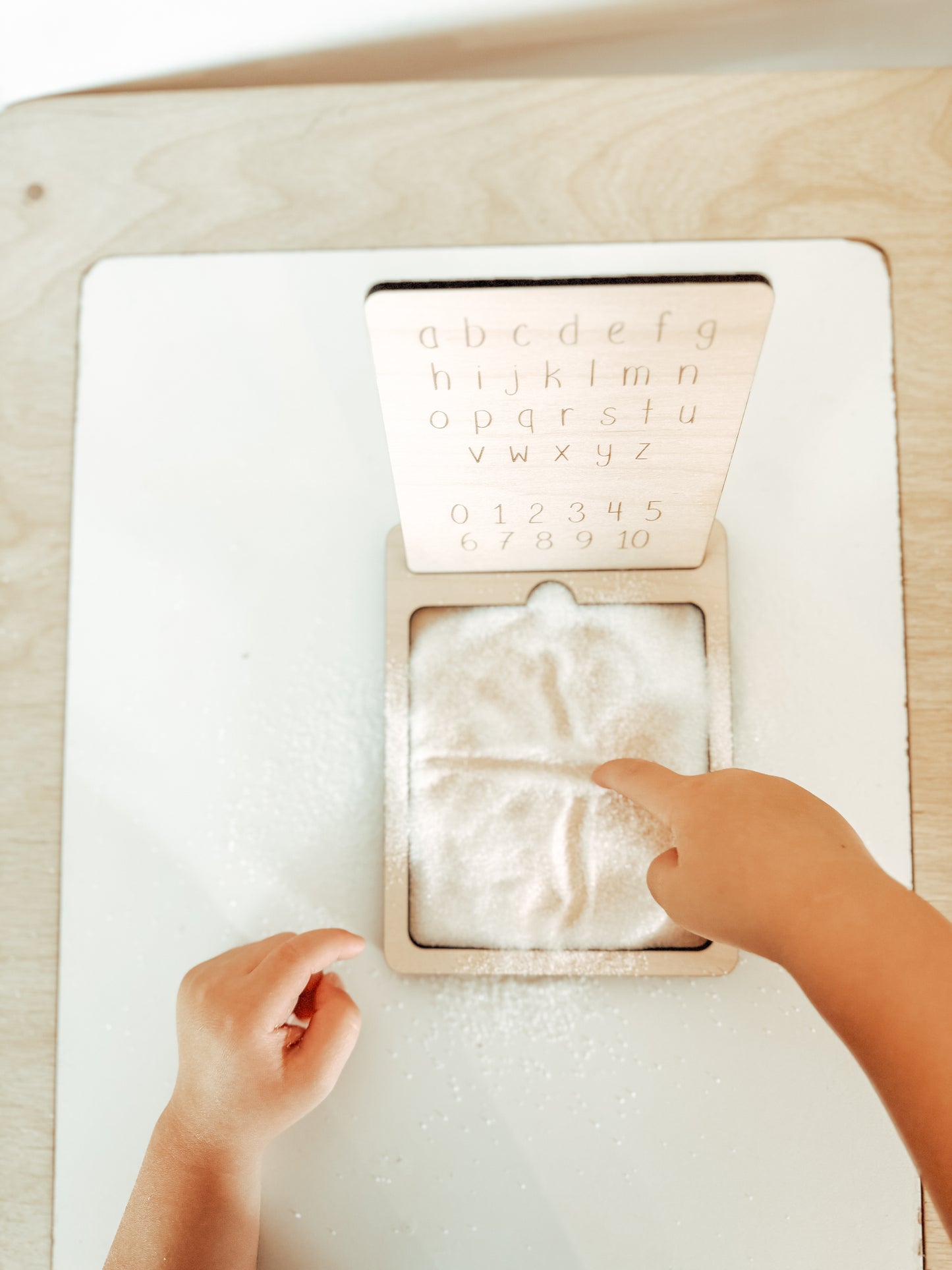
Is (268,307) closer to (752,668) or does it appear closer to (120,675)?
(120,675)

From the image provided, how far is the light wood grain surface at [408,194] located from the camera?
1.69 ft

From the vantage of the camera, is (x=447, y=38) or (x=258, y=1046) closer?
(x=258, y=1046)

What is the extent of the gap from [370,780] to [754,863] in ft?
0.77

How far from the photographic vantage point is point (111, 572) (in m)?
0.52

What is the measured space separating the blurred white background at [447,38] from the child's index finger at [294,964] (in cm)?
55

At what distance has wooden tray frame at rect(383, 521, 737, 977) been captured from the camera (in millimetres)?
463

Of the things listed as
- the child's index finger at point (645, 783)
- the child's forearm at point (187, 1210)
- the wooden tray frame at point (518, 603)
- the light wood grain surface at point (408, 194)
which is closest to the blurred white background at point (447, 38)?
the light wood grain surface at point (408, 194)

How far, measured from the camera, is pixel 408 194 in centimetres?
53

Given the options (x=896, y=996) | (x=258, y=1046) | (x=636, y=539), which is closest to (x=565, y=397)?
(x=636, y=539)

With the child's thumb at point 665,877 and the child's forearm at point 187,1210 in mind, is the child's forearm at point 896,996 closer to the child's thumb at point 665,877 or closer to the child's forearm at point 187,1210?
the child's thumb at point 665,877

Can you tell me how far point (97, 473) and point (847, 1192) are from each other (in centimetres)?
59

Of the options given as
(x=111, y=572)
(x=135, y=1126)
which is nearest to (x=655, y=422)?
(x=111, y=572)

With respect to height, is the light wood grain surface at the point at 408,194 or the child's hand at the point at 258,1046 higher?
the light wood grain surface at the point at 408,194

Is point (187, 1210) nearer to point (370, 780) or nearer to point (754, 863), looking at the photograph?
point (370, 780)
